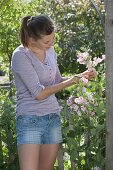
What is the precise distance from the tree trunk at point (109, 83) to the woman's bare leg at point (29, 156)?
0.55 m

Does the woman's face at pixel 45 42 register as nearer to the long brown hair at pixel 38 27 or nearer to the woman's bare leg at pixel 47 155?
the long brown hair at pixel 38 27

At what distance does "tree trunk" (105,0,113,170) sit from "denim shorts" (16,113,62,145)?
36 centimetres

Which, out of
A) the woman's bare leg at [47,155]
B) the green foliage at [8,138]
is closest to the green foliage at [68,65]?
the green foliage at [8,138]

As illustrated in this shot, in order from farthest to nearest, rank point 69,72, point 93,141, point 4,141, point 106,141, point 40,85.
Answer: point 69,72
point 4,141
point 93,141
point 106,141
point 40,85

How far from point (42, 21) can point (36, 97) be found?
486mm

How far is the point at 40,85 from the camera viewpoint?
272 cm

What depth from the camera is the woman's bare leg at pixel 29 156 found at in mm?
2758

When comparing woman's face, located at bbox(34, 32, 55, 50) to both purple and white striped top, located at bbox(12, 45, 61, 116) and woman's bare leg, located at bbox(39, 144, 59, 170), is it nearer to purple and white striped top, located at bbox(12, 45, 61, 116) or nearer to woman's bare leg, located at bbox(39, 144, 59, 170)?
purple and white striped top, located at bbox(12, 45, 61, 116)

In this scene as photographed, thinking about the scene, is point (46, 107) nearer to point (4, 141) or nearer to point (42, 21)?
point (42, 21)

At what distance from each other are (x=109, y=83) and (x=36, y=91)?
1.72 feet

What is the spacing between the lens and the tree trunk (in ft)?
9.16

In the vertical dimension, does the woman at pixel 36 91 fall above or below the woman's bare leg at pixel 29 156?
above

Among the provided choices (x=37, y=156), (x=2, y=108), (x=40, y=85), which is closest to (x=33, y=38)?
(x=40, y=85)

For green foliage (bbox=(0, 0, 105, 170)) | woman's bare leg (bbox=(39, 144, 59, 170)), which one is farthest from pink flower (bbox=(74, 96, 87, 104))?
woman's bare leg (bbox=(39, 144, 59, 170))
